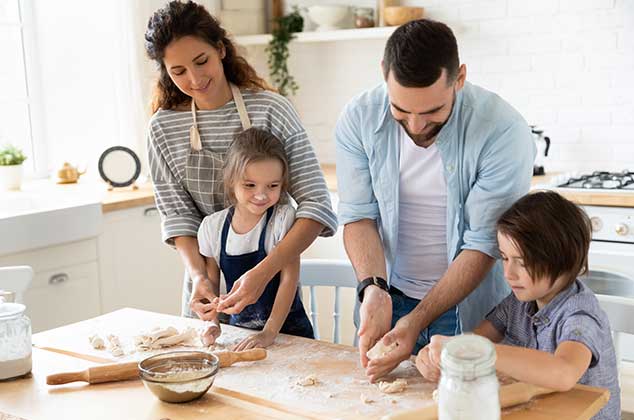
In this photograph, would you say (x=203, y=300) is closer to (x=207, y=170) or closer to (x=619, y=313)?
(x=207, y=170)

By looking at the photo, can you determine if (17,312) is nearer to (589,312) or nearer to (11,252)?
(589,312)

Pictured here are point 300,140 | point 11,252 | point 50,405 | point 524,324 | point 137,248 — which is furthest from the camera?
Result: point 137,248

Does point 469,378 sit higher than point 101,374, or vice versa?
point 469,378

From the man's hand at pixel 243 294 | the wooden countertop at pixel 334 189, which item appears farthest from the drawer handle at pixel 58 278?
the man's hand at pixel 243 294

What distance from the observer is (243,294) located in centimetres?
188

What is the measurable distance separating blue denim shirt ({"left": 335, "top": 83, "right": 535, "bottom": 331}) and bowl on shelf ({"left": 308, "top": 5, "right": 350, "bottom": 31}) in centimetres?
229

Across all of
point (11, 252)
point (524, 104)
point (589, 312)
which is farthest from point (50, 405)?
point (524, 104)

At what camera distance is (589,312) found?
5.40 feet

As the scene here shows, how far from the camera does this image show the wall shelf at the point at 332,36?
13.1ft

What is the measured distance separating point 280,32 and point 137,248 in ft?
4.93

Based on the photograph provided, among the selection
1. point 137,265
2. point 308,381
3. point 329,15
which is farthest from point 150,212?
point 308,381

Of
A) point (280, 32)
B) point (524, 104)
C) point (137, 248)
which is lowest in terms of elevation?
point (137, 248)

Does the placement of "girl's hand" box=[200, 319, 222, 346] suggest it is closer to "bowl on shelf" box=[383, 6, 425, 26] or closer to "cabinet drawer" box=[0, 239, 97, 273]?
"cabinet drawer" box=[0, 239, 97, 273]

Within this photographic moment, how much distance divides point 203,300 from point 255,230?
0.75 ft
